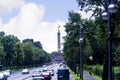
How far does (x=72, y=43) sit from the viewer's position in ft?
275

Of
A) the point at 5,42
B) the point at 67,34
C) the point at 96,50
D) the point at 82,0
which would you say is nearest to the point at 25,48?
the point at 5,42

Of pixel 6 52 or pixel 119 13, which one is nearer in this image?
pixel 119 13

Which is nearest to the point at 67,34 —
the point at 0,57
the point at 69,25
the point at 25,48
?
the point at 69,25

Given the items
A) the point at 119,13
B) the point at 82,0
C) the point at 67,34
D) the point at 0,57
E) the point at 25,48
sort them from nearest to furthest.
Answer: the point at 119,13
the point at 82,0
the point at 67,34
the point at 0,57
the point at 25,48

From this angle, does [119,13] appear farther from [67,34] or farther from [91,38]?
[67,34]

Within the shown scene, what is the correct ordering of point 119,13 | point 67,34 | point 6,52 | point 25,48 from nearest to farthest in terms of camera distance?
point 119,13
point 67,34
point 6,52
point 25,48

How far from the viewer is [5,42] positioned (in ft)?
440

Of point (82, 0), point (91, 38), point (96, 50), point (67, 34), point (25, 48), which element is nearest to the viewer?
point (82, 0)

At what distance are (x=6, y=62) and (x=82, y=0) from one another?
96397 millimetres

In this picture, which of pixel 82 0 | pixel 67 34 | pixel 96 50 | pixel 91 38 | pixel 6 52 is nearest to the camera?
pixel 82 0

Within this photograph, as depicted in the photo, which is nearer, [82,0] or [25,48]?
[82,0]

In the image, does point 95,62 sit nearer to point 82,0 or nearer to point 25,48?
point 25,48

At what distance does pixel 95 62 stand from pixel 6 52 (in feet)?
102

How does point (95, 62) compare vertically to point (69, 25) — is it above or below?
below
